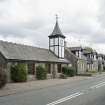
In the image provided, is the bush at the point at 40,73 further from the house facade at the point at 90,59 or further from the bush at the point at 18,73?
the house facade at the point at 90,59

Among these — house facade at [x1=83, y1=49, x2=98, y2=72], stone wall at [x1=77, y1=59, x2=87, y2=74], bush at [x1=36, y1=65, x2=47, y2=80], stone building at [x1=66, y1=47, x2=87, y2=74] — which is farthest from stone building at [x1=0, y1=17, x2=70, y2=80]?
house facade at [x1=83, y1=49, x2=98, y2=72]

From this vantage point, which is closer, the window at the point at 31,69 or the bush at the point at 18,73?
the bush at the point at 18,73

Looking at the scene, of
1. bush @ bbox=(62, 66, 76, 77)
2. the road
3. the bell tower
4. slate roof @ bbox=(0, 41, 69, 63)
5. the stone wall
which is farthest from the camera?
the stone wall

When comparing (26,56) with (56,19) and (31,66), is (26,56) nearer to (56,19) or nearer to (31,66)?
(31,66)

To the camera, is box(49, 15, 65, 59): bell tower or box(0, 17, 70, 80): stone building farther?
box(49, 15, 65, 59): bell tower

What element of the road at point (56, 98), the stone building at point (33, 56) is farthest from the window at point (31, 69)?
the road at point (56, 98)

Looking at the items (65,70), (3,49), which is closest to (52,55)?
(65,70)

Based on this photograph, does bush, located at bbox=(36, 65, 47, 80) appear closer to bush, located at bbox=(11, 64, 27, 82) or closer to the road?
bush, located at bbox=(11, 64, 27, 82)

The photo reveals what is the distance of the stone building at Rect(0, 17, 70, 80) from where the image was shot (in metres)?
28.2

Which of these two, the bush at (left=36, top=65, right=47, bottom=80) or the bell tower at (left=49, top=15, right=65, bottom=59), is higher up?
the bell tower at (left=49, top=15, right=65, bottom=59)

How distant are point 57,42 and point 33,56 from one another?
10.6 metres

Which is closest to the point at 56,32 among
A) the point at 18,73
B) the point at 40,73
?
the point at 40,73

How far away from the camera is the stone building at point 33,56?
28219mm

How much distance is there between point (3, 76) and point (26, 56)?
45.4 ft
